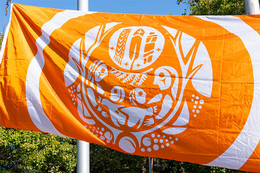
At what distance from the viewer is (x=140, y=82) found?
334cm

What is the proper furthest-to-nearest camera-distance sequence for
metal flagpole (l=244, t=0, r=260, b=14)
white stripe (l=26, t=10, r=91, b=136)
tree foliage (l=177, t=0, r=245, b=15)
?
tree foliage (l=177, t=0, r=245, b=15), metal flagpole (l=244, t=0, r=260, b=14), white stripe (l=26, t=10, r=91, b=136)

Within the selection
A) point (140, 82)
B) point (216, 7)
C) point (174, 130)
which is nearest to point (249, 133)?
point (174, 130)

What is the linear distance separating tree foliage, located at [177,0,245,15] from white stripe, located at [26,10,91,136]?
273 inches

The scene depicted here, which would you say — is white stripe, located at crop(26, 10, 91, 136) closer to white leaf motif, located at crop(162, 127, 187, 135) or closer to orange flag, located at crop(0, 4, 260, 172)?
orange flag, located at crop(0, 4, 260, 172)

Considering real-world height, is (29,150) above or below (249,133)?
below

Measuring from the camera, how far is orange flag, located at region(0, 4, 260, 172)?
309cm

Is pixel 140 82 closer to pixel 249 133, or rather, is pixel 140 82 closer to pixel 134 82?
pixel 134 82

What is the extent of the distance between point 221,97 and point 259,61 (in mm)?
470

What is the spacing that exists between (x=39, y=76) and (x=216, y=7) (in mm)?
8249

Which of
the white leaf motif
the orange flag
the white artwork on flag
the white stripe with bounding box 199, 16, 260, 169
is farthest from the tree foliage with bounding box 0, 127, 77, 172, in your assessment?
the white stripe with bounding box 199, 16, 260, 169

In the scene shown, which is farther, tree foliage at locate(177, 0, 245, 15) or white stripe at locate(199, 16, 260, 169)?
tree foliage at locate(177, 0, 245, 15)

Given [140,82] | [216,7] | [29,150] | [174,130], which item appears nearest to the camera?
[174,130]

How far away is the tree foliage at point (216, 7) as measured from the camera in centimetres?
956

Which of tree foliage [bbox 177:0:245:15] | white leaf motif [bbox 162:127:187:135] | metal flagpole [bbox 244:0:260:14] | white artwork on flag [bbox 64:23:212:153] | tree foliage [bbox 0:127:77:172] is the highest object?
tree foliage [bbox 177:0:245:15]
